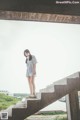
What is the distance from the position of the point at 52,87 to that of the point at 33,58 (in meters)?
0.44

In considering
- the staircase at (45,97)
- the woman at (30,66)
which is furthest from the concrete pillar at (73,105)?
the woman at (30,66)

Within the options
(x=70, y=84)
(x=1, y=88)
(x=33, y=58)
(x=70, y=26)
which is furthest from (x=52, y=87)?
(x=70, y=26)

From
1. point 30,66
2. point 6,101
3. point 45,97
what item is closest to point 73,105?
point 45,97

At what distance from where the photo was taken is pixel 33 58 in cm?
309

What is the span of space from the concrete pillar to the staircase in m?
0.06

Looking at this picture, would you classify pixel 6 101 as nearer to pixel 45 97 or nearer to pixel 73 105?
pixel 45 97

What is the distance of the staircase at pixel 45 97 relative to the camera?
113 inches

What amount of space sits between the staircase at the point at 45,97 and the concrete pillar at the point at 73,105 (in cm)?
6

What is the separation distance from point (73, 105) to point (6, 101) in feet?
2.82

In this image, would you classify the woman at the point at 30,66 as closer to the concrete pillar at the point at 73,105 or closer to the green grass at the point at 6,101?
the green grass at the point at 6,101

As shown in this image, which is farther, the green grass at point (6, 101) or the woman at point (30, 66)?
the woman at point (30, 66)

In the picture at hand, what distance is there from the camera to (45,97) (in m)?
2.99

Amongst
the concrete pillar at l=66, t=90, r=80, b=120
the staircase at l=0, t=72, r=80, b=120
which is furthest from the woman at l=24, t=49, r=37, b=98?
the concrete pillar at l=66, t=90, r=80, b=120

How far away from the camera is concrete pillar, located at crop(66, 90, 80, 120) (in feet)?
9.93
